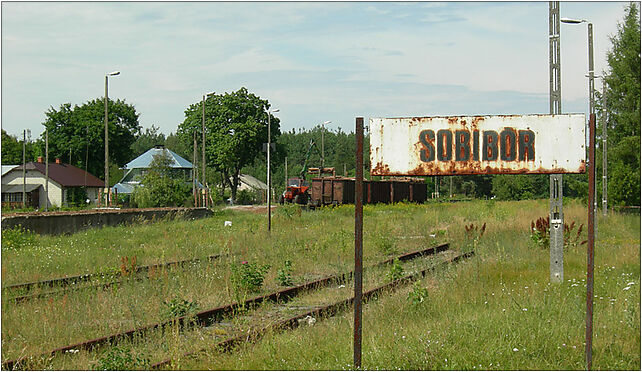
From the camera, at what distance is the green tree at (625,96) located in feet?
129

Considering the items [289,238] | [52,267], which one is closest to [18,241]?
[52,267]

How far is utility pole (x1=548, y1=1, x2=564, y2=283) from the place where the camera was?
11.6 m

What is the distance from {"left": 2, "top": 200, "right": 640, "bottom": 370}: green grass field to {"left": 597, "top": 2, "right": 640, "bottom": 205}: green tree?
81.0 ft

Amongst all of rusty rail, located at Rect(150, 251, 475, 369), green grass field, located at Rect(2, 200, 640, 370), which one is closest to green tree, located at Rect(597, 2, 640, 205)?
green grass field, located at Rect(2, 200, 640, 370)

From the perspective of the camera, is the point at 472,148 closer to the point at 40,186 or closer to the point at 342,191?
the point at 342,191

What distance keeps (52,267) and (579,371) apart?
37.2ft

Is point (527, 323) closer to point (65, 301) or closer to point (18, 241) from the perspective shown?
point (65, 301)

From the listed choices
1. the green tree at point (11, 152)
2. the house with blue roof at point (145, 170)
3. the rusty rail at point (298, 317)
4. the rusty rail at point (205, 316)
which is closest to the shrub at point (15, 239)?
the rusty rail at point (205, 316)

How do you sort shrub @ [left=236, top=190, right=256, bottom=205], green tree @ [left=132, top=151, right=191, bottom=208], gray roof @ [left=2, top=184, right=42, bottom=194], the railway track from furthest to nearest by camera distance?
shrub @ [left=236, top=190, right=256, bottom=205], gray roof @ [left=2, top=184, right=42, bottom=194], green tree @ [left=132, top=151, right=191, bottom=208], the railway track

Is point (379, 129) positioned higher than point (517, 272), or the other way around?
point (379, 129)

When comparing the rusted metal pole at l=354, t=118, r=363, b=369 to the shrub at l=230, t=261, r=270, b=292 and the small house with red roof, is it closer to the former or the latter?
the shrub at l=230, t=261, r=270, b=292

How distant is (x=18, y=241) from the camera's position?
17594 mm

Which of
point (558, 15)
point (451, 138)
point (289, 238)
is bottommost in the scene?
point (289, 238)

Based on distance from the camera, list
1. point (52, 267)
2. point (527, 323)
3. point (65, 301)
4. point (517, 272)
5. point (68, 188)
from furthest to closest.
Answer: point (68, 188) < point (52, 267) < point (517, 272) < point (65, 301) < point (527, 323)
